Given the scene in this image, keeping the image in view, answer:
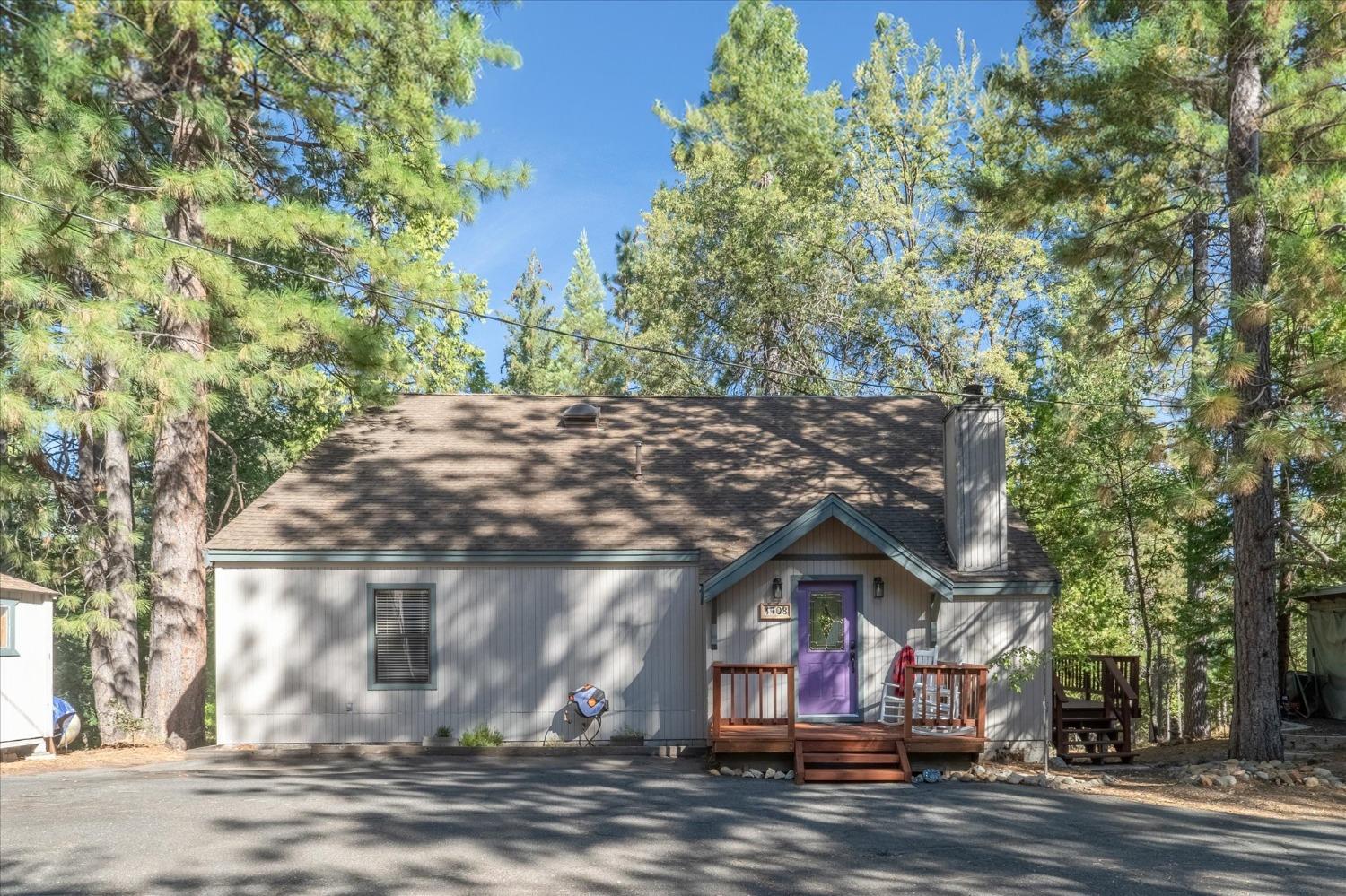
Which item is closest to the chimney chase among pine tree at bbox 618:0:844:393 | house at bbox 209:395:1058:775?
house at bbox 209:395:1058:775

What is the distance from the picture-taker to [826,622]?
14062mm

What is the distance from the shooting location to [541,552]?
13969 mm

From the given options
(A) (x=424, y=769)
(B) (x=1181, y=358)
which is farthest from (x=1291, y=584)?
(A) (x=424, y=769)

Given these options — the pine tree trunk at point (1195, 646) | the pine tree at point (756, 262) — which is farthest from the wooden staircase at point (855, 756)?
the pine tree at point (756, 262)

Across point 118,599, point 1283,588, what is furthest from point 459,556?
point 1283,588

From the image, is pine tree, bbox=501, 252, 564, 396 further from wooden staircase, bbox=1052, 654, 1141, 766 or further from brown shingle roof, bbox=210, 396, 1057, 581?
wooden staircase, bbox=1052, 654, 1141, 766

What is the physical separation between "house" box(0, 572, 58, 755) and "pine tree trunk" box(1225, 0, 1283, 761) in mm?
15178

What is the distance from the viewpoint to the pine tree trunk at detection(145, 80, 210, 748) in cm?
1470

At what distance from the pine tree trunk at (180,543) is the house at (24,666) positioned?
1307 millimetres

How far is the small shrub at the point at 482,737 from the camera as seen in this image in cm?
1376

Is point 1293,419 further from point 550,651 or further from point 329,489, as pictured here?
point 329,489

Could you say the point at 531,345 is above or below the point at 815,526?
above

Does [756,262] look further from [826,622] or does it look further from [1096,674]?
[826,622]

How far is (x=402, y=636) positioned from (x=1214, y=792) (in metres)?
9.66
